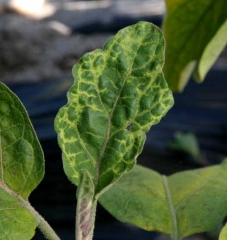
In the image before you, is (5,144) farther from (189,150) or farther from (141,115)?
(189,150)

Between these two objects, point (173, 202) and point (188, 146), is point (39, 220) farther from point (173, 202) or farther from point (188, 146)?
point (188, 146)

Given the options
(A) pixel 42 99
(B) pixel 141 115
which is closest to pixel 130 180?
(B) pixel 141 115

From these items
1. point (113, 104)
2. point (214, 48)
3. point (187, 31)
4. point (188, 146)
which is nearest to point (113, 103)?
point (113, 104)

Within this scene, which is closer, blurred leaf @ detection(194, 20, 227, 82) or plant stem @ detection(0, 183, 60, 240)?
plant stem @ detection(0, 183, 60, 240)

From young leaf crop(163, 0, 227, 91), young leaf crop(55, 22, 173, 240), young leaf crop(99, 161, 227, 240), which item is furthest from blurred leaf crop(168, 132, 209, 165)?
young leaf crop(55, 22, 173, 240)

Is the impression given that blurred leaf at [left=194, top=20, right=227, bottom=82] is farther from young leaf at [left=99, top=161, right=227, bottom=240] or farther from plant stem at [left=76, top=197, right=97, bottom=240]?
plant stem at [left=76, top=197, right=97, bottom=240]

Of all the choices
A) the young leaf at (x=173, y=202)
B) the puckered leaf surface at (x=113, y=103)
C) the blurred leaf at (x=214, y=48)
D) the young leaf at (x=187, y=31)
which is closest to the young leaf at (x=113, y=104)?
the puckered leaf surface at (x=113, y=103)
